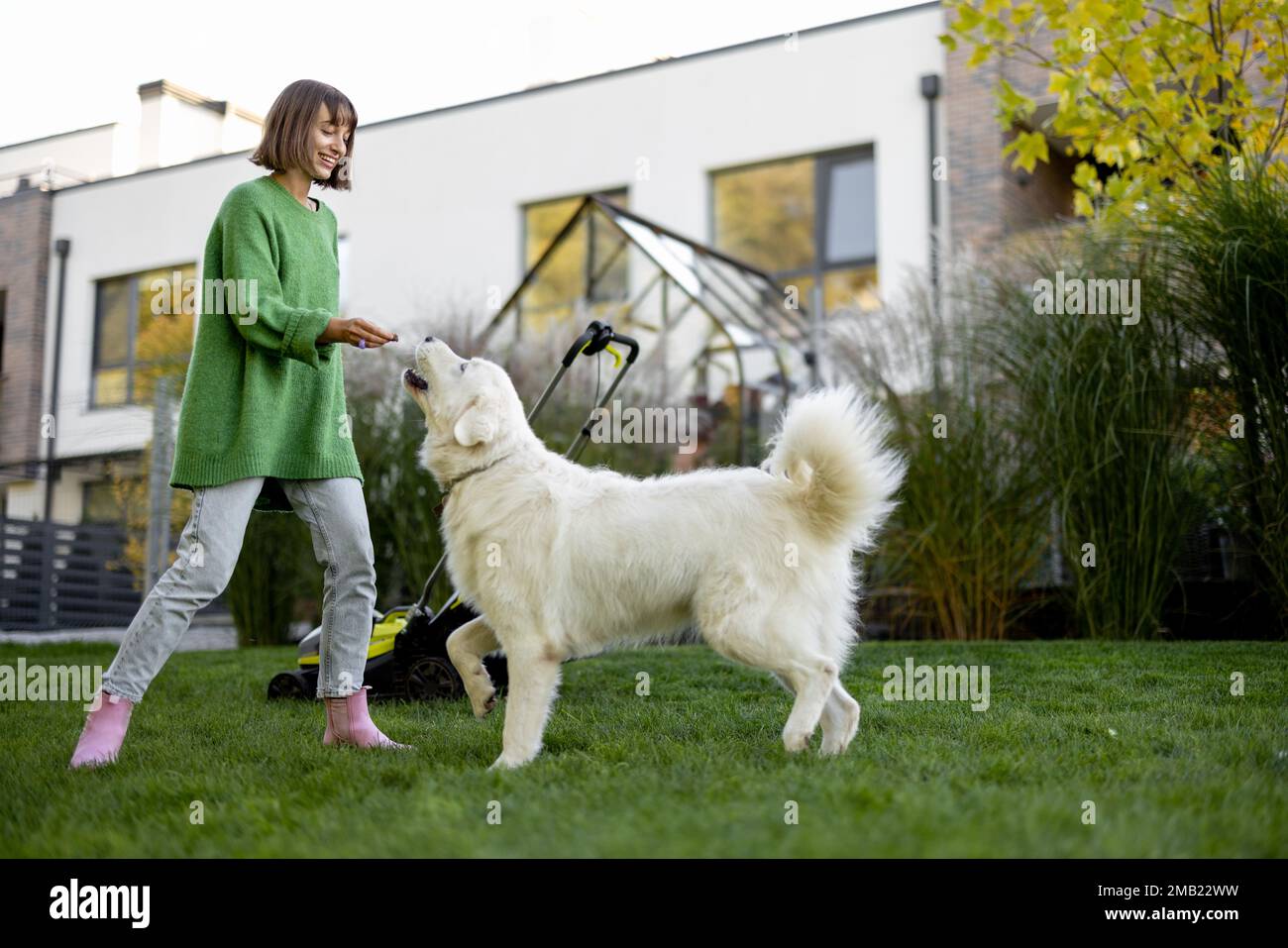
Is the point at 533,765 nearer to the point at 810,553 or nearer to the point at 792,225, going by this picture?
the point at 810,553

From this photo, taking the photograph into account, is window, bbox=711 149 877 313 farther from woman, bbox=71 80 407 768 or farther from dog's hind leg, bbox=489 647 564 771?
dog's hind leg, bbox=489 647 564 771

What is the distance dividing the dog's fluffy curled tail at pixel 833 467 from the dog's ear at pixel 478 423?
874 millimetres

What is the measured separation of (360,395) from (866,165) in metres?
7.15

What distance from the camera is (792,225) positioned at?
13148 mm

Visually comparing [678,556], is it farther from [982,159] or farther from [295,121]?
[982,159]

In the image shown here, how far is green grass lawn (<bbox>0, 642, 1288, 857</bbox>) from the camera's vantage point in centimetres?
223

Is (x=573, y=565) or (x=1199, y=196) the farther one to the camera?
(x=1199, y=196)

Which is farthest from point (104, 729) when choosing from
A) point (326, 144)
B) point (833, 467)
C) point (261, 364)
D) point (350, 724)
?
point (833, 467)

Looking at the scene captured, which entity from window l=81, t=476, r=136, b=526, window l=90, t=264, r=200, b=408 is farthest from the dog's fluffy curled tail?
window l=90, t=264, r=200, b=408

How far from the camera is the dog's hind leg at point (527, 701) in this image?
3.21m

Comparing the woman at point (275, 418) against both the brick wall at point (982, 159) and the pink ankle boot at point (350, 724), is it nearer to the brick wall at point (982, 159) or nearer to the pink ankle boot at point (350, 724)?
the pink ankle boot at point (350, 724)

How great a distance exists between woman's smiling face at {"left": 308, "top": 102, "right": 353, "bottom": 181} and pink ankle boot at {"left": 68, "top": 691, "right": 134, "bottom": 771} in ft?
5.72

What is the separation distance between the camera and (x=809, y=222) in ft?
42.9
